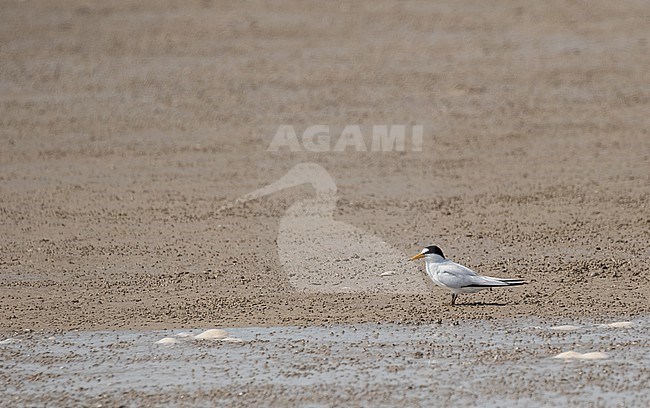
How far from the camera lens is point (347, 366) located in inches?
271

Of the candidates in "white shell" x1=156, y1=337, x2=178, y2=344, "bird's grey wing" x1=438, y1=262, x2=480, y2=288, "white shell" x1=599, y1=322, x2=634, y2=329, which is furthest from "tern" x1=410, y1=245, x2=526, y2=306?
"white shell" x1=156, y1=337, x2=178, y2=344

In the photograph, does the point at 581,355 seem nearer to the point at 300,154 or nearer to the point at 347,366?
the point at 347,366

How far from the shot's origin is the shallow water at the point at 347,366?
21.1 feet

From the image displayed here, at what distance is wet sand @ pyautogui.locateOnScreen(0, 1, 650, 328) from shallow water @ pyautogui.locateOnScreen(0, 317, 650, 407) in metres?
0.37

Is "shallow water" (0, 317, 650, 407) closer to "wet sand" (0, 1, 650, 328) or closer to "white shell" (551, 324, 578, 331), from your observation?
"white shell" (551, 324, 578, 331)

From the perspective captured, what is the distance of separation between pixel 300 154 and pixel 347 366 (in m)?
Result: 6.68

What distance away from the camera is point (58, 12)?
18.3 m

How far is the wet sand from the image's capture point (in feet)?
28.2

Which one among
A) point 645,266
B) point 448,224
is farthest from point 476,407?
point 448,224

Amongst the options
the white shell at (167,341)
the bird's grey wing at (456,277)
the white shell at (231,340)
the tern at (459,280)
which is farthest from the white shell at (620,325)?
the white shell at (167,341)

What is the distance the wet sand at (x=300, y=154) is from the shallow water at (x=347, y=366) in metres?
0.37

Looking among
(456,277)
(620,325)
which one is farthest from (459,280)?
(620,325)

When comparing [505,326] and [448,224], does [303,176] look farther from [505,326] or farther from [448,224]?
[505,326]

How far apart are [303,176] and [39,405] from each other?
6545mm
